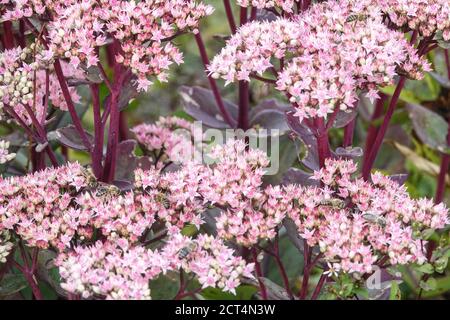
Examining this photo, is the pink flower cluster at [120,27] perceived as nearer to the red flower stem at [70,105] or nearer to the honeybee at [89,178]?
the red flower stem at [70,105]

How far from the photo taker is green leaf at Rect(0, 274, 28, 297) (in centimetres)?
203

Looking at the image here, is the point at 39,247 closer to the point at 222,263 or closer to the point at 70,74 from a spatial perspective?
the point at 222,263

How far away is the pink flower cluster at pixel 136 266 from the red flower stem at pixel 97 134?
39cm

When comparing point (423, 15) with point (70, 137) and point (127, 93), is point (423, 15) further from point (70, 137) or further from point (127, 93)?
point (70, 137)

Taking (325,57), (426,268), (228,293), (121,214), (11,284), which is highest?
(325,57)

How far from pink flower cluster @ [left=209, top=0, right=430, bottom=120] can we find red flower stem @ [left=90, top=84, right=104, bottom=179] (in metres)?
0.33

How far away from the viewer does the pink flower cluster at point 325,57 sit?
1811 millimetres

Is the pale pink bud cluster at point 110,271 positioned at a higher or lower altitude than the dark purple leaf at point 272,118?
lower

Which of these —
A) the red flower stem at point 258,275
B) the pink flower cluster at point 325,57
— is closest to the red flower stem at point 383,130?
the pink flower cluster at point 325,57

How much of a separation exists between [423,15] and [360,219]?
21.2 inches

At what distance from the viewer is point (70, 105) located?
6.73ft

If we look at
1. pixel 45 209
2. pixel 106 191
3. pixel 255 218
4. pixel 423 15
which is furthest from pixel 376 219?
pixel 45 209

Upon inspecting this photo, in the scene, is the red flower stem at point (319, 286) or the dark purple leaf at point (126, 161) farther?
the dark purple leaf at point (126, 161)

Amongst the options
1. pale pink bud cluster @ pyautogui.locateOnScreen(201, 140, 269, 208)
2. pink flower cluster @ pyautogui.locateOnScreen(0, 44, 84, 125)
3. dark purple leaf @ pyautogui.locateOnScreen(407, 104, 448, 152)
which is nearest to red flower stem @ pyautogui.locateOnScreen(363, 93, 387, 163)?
dark purple leaf @ pyautogui.locateOnScreen(407, 104, 448, 152)
